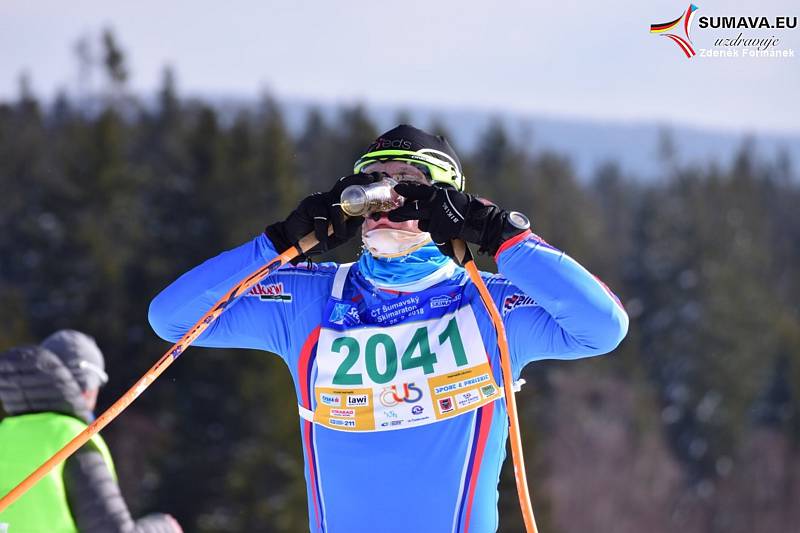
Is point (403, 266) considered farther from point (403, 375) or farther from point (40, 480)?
point (40, 480)

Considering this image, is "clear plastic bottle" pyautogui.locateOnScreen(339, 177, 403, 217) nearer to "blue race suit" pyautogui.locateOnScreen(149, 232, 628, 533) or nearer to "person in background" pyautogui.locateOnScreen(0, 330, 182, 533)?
"blue race suit" pyautogui.locateOnScreen(149, 232, 628, 533)

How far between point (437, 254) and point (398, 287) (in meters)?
0.18

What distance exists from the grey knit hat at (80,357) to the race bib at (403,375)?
1084 millimetres

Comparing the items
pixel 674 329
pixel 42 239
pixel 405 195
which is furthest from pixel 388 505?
pixel 674 329

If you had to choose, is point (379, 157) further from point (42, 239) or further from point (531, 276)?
point (42, 239)

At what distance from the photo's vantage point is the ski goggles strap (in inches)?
130

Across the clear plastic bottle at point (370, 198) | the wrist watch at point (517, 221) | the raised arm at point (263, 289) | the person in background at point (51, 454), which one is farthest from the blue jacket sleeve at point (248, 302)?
the wrist watch at point (517, 221)

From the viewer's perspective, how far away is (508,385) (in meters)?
2.96

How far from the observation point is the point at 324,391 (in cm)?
316

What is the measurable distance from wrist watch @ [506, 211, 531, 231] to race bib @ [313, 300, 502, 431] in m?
0.34

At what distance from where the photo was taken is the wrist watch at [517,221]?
2.96 metres

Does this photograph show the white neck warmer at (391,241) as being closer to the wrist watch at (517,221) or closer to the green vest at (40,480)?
the wrist watch at (517,221)

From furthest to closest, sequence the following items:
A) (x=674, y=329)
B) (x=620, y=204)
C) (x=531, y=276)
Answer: (x=620, y=204) < (x=674, y=329) < (x=531, y=276)

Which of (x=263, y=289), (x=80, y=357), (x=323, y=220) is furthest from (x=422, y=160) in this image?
(x=80, y=357)
